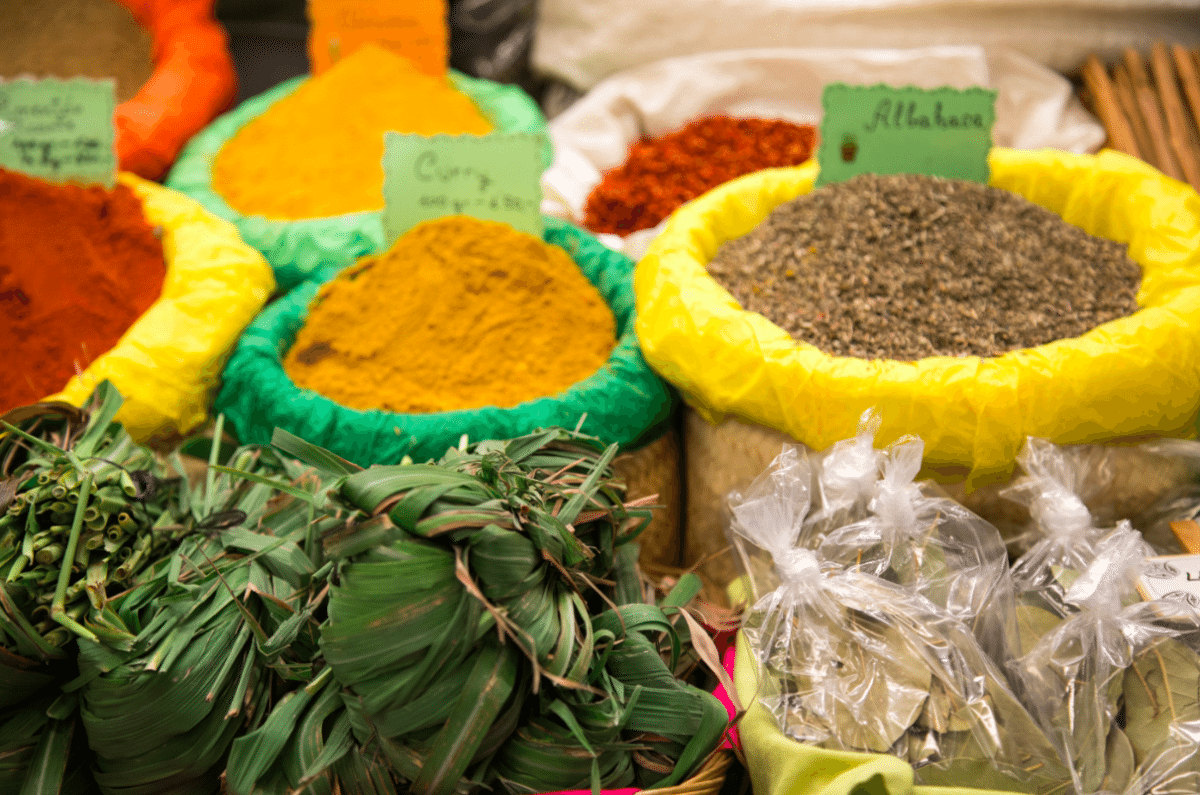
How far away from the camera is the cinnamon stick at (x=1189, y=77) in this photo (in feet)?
4.27

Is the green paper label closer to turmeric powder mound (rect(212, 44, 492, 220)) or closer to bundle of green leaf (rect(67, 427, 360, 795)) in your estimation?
turmeric powder mound (rect(212, 44, 492, 220))

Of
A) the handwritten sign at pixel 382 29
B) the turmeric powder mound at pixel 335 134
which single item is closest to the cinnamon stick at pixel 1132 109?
the turmeric powder mound at pixel 335 134

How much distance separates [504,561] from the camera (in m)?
0.57

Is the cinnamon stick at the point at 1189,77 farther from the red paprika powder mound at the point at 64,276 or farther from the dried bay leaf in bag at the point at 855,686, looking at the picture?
the red paprika powder mound at the point at 64,276

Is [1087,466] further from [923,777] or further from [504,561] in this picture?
[504,561]

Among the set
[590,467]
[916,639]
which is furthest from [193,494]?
[916,639]

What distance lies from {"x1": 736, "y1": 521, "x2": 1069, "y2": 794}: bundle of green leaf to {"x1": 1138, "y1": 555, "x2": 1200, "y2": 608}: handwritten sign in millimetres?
152

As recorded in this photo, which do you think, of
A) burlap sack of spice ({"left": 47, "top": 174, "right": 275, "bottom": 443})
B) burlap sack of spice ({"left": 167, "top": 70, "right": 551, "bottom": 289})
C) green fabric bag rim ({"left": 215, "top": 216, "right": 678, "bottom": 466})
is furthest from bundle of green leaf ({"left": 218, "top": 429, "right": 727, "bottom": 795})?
burlap sack of spice ({"left": 167, "top": 70, "right": 551, "bottom": 289})

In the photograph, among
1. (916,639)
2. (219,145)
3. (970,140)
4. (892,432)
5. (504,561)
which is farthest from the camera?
(219,145)

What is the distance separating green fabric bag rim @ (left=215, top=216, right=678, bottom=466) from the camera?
0.83 metres

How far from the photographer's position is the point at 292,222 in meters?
1.18

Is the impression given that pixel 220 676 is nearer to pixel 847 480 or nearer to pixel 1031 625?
pixel 847 480

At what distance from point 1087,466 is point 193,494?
0.92 metres

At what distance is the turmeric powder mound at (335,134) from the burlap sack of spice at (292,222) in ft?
0.09
